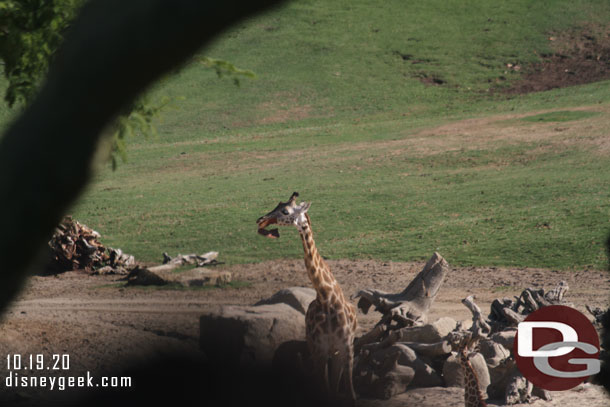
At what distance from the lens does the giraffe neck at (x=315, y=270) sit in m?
6.45

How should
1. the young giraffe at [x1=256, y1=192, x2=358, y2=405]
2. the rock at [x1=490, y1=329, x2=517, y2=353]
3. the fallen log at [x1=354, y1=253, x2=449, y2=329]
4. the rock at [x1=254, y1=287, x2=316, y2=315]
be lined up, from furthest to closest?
the rock at [x1=254, y1=287, x2=316, y2=315] → the fallen log at [x1=354, y1=253, x2=449, y2=329] → the rock at [x1=490, y1=329, x2=517, y2=353] → the young giraffe at [x1=256, y1=192, x2=358, y2=405]

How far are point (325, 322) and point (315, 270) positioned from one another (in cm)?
47

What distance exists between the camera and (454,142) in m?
24.1

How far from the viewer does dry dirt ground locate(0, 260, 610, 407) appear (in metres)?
7.34

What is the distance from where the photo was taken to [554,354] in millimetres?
7102

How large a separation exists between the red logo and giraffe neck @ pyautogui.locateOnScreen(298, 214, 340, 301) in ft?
6.78

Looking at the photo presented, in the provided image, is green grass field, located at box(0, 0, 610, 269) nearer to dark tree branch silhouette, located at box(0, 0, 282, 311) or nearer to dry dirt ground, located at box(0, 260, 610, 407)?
dark tree branch silhouette, located at box(0, 0, 282, 311)

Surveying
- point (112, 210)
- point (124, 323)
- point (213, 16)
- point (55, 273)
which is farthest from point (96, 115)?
point (112, 210)

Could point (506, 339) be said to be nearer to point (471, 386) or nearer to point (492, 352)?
point (492, 352)

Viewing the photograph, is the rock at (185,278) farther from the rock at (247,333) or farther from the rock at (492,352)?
the rock at (492,352)

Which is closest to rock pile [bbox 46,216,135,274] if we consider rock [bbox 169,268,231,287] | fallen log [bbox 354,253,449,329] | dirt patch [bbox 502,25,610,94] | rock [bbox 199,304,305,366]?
rock [bbox 169,268,231,287]

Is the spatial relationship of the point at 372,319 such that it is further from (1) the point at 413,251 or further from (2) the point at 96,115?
(2) the point at 96,115

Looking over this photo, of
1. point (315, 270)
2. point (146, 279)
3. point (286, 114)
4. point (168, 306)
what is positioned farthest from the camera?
point (286, 114)

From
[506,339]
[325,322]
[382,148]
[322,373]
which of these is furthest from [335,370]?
[382,148]
